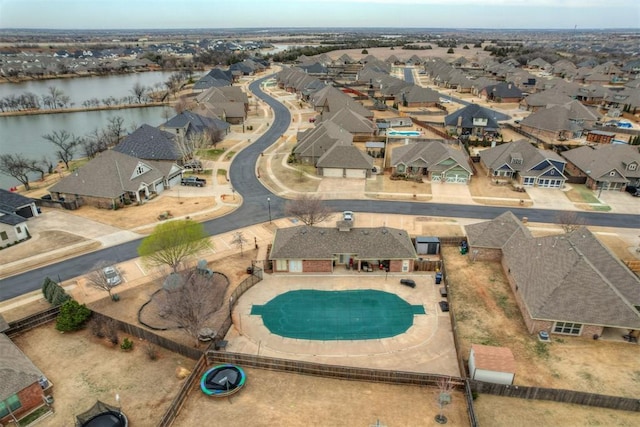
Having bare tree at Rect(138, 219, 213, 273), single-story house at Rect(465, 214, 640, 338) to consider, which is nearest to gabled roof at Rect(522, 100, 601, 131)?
single-story house at Rect(465, 214, 640, 338)

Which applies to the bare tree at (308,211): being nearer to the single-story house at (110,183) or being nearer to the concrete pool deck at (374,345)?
the concrete pool deck at (374,345)

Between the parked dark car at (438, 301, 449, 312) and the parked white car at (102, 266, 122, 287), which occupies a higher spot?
the parked white car at (102, 266, 122, 287)

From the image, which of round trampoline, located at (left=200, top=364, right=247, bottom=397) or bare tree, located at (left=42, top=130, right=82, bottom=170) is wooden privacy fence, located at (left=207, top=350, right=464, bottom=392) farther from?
bare tree, located at (left=42, top=130, right=82, bottom=170)

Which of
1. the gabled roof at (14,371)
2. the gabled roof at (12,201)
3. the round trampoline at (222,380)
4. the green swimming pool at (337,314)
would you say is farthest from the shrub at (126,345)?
the gabled roof at (12,201)

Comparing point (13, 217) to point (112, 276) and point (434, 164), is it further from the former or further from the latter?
point (434, 164)

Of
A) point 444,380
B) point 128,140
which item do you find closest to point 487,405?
point 444,380

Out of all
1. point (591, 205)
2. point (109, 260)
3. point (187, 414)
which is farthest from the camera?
point (591, 205)

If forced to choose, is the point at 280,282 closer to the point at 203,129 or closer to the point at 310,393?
the point at 310,393
